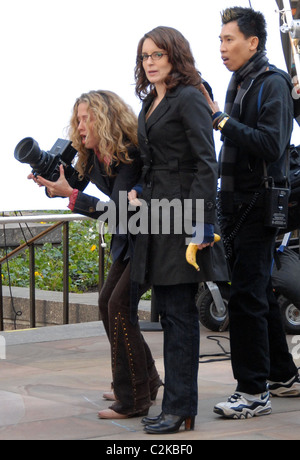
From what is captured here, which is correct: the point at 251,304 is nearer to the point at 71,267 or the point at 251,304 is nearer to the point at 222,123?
the point at 222,123

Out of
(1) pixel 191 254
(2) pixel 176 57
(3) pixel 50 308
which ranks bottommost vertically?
(3) pixel 50 308

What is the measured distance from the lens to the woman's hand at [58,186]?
4238 mm

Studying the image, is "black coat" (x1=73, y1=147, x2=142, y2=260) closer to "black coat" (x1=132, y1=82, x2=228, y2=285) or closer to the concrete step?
"black coat" (x1=132, y1=82, x2=228, y2=285)

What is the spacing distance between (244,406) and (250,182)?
3.35 ft

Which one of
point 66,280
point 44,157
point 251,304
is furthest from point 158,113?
point 66,280

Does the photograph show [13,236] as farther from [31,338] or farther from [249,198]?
[249,198]

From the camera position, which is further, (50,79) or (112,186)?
(50,79)

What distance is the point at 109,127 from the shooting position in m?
4.25

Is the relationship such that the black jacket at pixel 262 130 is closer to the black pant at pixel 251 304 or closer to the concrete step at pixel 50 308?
the black pant at pixel 251 304

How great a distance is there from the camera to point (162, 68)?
13.0 feet

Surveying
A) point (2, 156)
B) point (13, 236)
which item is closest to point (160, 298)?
point (2, 156)

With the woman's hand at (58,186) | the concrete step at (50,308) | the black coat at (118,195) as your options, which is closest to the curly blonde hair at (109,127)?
the black coat at (118,195)

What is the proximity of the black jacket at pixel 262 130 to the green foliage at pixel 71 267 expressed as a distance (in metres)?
5.24
